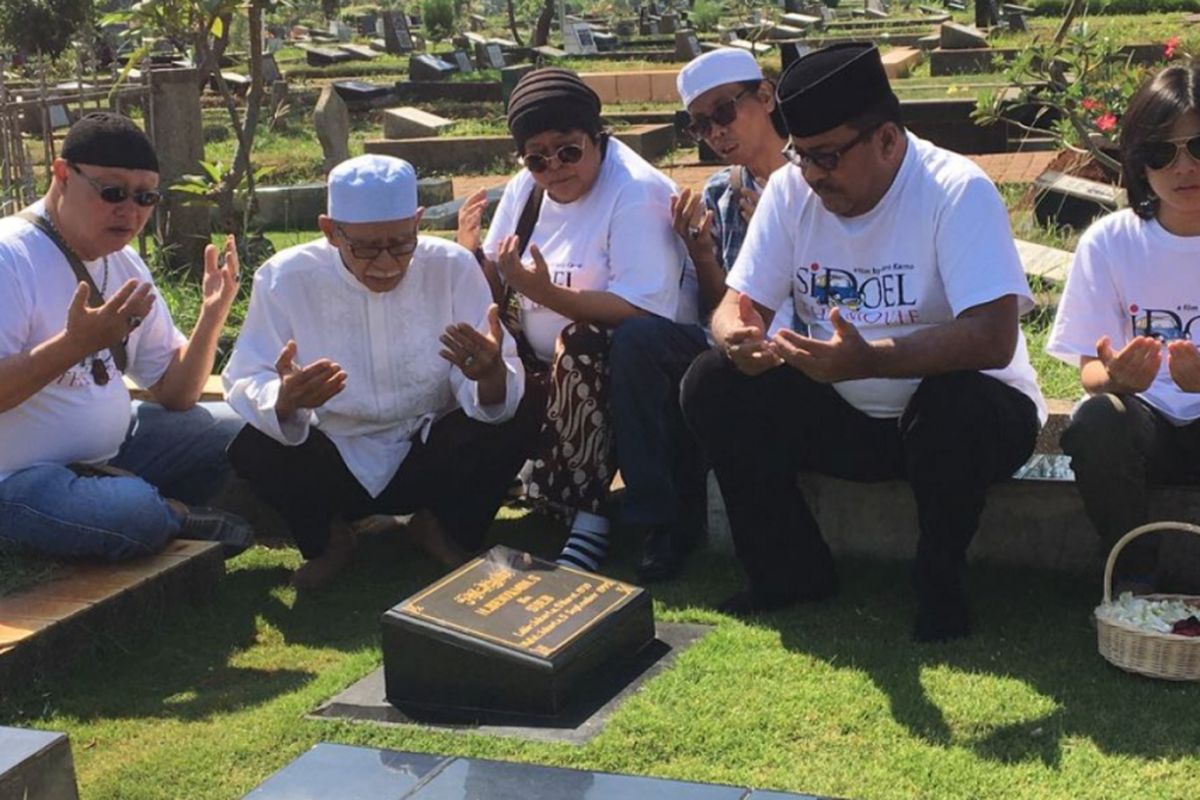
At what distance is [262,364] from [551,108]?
111 centimetres

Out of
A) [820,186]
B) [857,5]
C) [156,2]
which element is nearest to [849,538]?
[820,186]

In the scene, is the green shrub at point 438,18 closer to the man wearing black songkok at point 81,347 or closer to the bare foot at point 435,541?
the man wearing black songkok at point 81,347

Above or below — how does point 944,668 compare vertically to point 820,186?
below

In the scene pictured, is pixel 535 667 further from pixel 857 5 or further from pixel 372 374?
pixel 857 5

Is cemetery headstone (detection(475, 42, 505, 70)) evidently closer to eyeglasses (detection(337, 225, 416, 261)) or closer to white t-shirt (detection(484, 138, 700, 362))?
white t-shirt (detection(484, 138, 700, 362))

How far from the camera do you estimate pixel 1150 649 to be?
10.9 feet

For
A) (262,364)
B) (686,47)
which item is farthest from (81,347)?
(686,47)

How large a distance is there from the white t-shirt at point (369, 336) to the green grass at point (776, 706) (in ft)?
1.71

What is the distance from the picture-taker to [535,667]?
11.2 ft

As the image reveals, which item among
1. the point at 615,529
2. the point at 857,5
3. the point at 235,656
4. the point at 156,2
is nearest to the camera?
the point at 235,656

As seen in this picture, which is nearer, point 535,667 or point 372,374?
point 535,667

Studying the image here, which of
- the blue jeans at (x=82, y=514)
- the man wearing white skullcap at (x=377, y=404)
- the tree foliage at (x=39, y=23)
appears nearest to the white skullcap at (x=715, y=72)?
the man wearing white skullcap at (x=377, y=404)

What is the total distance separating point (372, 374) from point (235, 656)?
3.07 feet

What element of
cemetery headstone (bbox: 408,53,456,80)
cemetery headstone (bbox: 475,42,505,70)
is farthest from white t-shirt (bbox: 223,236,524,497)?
cemetery headstone (bbox: 475,42,505,70)
